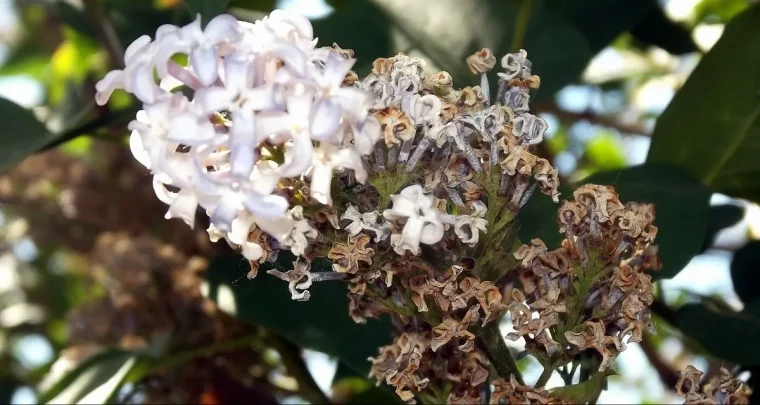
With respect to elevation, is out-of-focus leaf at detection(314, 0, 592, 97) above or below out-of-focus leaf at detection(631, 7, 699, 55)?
below

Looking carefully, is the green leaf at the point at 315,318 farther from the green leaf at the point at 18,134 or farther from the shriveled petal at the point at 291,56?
the shriveled petal at the point at 291,56

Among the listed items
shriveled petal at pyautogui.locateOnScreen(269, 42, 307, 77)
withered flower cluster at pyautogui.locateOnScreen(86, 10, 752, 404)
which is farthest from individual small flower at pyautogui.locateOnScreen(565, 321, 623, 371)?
shriveled petal at pyautogui.locateOnScreen(269, 42, 307, 77)

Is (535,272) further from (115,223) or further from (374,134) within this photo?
(115,223)

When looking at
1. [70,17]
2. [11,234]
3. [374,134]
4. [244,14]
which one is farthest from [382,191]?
[11,234]

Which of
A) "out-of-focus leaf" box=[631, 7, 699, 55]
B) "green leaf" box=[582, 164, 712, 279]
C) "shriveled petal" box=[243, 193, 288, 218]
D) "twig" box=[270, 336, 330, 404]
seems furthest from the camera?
"out-of-focus leaf" box=[631, 7, 699, 55]

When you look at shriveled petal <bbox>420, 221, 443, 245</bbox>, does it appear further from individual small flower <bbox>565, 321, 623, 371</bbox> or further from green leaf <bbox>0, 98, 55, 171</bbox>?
green leaf <bbox>0, 98, 55, 171</bbox>

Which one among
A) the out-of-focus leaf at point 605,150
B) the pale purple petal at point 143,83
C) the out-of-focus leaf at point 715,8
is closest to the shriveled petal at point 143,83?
the pale purple petal at point 143,83

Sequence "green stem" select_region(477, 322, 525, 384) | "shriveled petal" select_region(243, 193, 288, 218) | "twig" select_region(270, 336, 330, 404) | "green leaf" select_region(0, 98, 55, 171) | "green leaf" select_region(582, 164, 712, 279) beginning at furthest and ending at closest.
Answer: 1. "twig" select_region(270, 336, 330, 404)
2. "green leaf" select_region(0, 98, 55, 171)
3. "green leaf" select_region(582, 164, 712, 279)
4. "green stem" select_region(477, 322, 525, 384)
5. "shriveled petal" select_region(243, 193, 288, 218)

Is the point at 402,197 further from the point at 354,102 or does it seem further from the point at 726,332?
the point at 726,332
